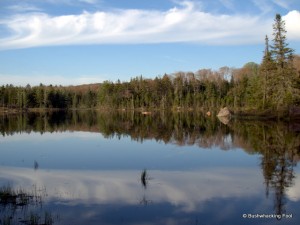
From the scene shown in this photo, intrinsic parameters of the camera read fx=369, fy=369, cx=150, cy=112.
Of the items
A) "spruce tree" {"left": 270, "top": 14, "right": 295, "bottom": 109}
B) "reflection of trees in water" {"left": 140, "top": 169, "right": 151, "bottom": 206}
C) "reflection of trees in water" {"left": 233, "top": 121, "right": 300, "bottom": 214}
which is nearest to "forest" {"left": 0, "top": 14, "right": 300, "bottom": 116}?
"spruce tree" {"left": 270, "top": 14, "right": 295, "bottom": 109}

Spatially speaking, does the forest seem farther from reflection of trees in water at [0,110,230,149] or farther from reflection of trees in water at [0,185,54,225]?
reflection of trees in water at [0,185,54,225]

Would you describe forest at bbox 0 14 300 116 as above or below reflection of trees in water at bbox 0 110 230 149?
above

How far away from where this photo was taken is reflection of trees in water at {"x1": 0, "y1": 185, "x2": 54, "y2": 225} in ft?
35.4

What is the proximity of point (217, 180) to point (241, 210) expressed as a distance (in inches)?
182

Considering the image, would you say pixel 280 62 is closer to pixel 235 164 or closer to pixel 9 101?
pixel 235 164

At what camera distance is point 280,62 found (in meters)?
55.3

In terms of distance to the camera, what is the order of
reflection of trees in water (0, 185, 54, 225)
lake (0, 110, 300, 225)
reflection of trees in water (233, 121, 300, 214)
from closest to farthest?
reflection of trees in water (0, 185, 54, 225), lake (0, 110, 300, 225), reflection of trees in water (233, 121, 300, 214)

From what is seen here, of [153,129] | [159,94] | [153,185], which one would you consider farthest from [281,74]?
[159,94]

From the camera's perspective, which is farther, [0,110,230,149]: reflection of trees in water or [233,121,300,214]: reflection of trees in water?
[0,110,230,149]: reflection of trees in water

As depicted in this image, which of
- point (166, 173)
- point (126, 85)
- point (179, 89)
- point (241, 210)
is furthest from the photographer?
point (126, 85)

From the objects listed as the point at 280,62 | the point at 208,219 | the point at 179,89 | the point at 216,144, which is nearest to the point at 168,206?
the point at 208,219

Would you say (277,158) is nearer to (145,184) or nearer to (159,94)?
(145,184)

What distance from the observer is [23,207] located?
1235 centimetres

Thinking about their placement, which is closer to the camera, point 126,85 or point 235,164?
point 235,164
